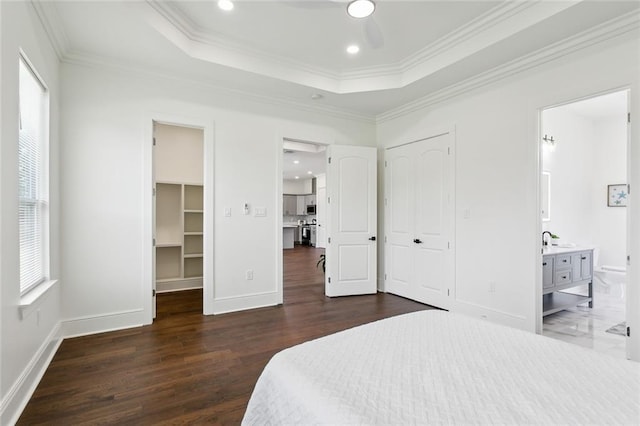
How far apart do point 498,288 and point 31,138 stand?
4.61m

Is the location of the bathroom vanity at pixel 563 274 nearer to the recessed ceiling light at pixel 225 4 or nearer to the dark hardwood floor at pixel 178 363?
the dark hardwood floor at pixel 178 363

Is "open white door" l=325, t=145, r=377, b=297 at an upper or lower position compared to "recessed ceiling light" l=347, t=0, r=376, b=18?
lower

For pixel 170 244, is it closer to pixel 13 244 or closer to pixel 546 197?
pixel 13 244

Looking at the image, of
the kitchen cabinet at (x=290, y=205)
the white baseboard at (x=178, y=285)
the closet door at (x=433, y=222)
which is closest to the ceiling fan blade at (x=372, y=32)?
the closet door at (x=433, y=222)

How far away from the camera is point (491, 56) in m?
3.14

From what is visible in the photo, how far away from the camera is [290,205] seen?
13930mm

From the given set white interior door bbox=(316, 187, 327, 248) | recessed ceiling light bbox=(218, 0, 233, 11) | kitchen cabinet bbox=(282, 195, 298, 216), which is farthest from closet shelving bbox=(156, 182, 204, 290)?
kitchen cabinet bbox=(282, 195, 298, 216)

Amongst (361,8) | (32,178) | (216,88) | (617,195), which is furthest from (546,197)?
(32,178)

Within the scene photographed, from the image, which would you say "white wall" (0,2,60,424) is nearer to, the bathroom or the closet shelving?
the closet shelving

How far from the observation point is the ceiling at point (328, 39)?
255 cm

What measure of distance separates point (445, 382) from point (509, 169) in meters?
2.93

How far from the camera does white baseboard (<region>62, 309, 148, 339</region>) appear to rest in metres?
3.10

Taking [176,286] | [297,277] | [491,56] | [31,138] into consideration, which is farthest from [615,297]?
[31,138]

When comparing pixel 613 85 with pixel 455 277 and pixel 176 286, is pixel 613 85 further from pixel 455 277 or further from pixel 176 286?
pixel 176 286
